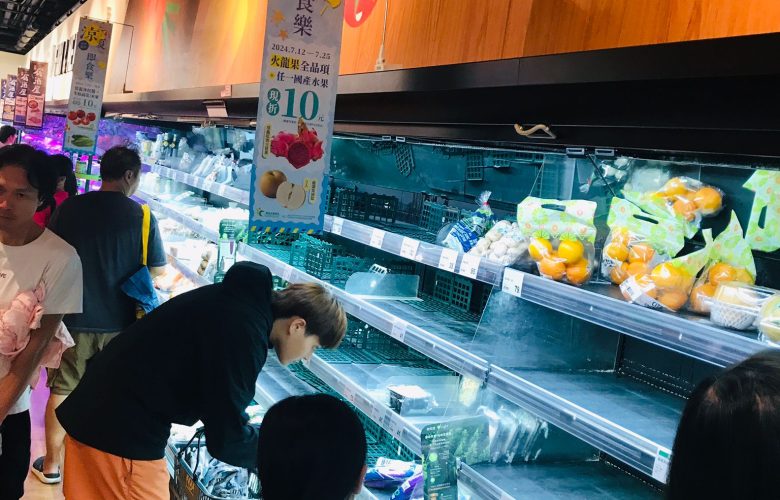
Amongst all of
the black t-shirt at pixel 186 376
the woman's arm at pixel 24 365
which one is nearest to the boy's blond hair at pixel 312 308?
the black t-shirt at pixel 186 376

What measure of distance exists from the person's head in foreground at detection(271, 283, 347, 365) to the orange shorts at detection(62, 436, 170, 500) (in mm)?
600

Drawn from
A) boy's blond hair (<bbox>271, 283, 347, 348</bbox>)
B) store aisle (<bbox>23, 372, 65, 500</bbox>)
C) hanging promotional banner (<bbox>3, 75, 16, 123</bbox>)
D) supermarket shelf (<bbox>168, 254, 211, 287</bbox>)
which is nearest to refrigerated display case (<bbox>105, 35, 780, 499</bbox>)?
boy's blond hair (<bbox>271, 283, 347, 348</bbox>)

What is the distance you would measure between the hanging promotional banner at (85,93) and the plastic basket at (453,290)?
5484mm

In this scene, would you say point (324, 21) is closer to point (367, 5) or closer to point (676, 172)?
point (367, 5)

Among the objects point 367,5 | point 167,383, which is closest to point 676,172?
point 367,5

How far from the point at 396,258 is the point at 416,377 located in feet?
3.15

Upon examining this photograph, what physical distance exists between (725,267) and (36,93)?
1334 cm

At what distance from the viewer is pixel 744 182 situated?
6.82 feet

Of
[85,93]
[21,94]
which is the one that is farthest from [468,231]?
[21,94]

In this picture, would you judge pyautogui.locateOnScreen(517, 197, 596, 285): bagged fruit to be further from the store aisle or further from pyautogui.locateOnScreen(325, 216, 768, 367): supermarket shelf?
the store aisle

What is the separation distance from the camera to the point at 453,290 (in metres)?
3.30

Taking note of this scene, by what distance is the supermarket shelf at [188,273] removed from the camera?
464 centimetres

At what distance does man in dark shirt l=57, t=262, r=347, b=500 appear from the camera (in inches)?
87.7

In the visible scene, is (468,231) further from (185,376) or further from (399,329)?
(185,376)
